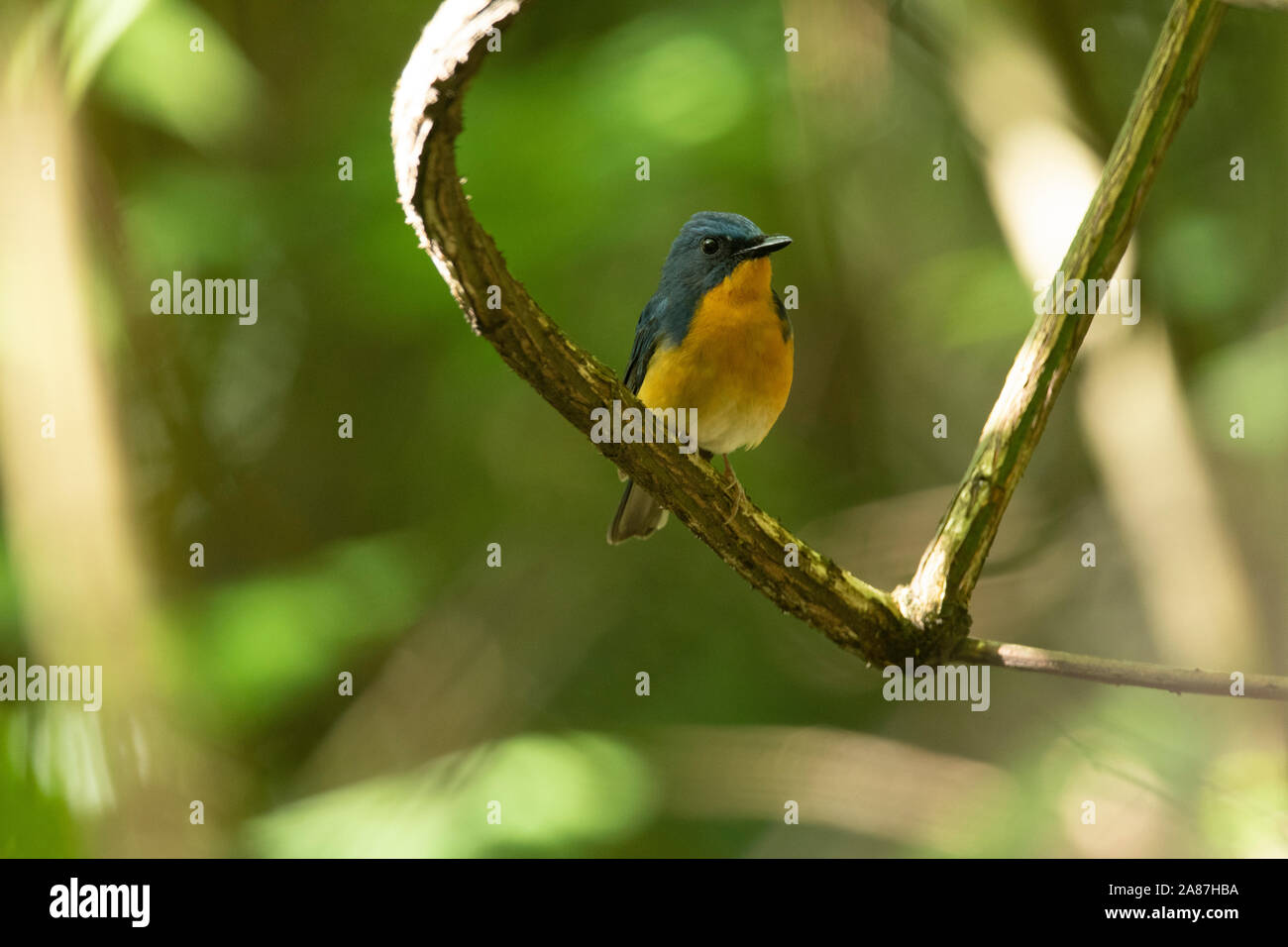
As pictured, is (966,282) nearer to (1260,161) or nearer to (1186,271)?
(1186,271)

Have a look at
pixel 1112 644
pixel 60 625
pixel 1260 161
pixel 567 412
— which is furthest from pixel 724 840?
pixel 567 412

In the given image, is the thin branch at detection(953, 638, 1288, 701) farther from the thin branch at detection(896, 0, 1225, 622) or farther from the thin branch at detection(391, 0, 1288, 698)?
the thin branch at detection(896, 0, 1225, 622)

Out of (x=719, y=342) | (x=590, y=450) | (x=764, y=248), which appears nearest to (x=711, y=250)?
(x=764, y=248)

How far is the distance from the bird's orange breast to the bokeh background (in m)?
1.46

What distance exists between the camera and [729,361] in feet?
15.2

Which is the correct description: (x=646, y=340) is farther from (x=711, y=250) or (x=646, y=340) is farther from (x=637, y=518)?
(x=637, y=518)

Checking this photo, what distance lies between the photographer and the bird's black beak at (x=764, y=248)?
458cm

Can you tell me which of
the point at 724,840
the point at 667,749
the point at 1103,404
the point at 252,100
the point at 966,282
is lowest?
the point at 724,840

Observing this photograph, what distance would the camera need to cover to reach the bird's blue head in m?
4.76

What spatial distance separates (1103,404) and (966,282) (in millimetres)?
1246

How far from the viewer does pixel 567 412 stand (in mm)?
2648

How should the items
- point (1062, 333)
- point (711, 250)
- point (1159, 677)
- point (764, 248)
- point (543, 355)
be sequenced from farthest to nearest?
point (711, 250) < point (764, 248) < point (1062, 333) < point (1159, 677) < point (543, 355)

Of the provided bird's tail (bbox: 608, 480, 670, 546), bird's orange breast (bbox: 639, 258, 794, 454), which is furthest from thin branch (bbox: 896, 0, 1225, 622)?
bird's tail (bbox: 608, 480, 670, 546)

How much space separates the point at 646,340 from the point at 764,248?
70cm
